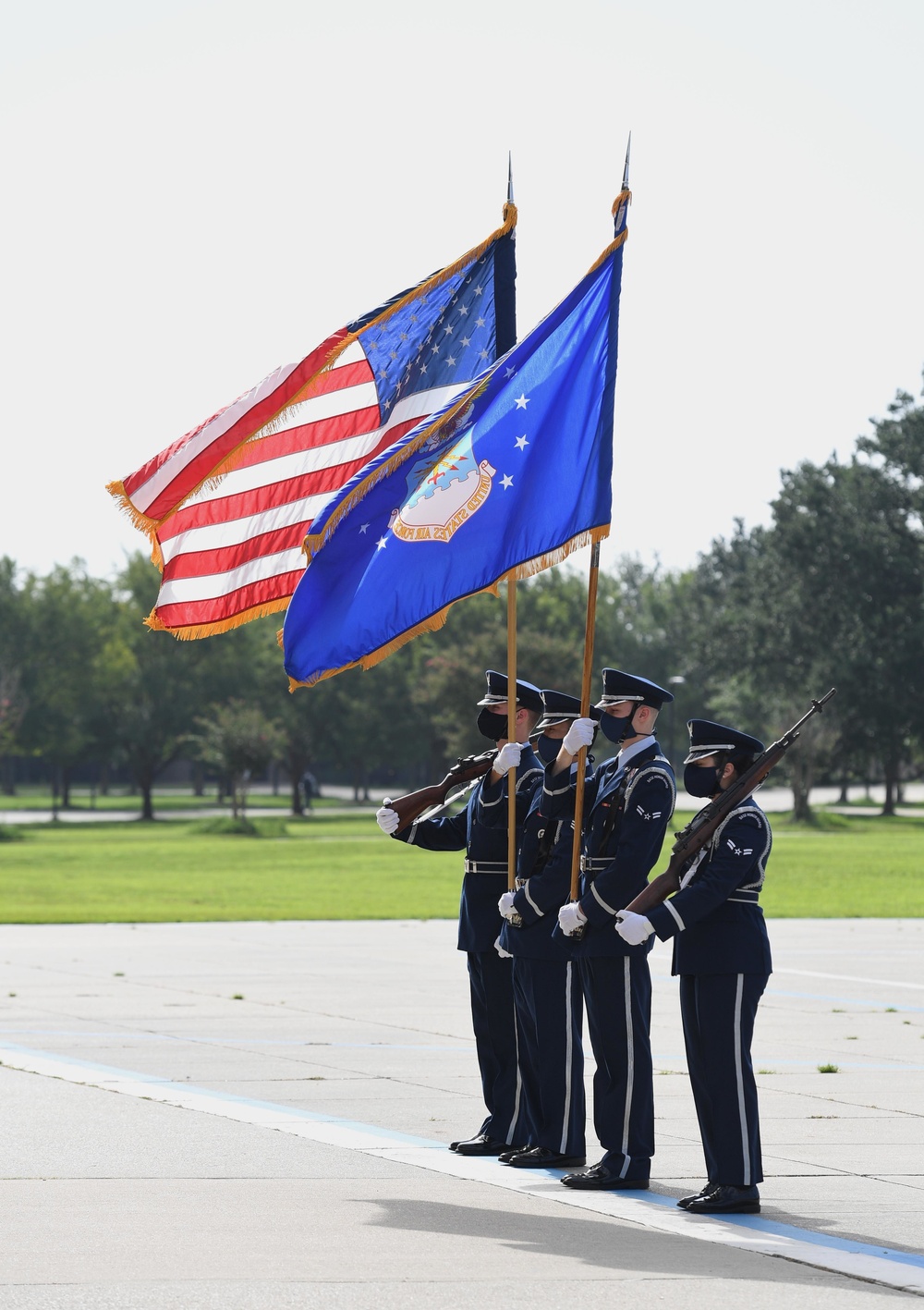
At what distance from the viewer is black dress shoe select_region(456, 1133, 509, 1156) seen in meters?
8.74

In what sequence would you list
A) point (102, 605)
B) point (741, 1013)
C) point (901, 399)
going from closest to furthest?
1. point (741, 1013)
2. point (901, 399)
3. point (102, 605)

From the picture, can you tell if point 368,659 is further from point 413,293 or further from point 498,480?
point 413,293

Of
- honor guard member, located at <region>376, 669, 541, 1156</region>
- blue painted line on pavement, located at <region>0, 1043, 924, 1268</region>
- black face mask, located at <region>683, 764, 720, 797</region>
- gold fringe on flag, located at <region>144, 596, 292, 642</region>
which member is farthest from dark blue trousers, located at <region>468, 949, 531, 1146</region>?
gold fringe on flag, located at <region>144, 596, 292, 642</region>

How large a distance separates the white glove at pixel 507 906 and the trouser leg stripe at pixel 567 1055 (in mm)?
403

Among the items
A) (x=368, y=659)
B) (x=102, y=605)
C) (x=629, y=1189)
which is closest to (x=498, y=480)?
(x=368, y=659)

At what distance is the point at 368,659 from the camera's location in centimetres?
881

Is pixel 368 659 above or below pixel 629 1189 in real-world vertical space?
above

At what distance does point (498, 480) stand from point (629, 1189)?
329cm

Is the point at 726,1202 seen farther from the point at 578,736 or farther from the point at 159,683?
the point at 159,683

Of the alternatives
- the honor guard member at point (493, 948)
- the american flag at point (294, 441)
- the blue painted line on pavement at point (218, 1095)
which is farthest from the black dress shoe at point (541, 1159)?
the american flag at point (294, 441)

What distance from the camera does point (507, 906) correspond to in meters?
8.36

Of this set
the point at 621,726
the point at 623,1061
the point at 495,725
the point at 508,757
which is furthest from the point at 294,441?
the point at 623,1061

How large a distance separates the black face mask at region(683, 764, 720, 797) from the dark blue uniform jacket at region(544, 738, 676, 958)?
5.0 inches

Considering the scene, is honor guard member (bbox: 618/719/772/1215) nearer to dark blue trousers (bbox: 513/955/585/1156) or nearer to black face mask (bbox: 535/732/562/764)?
dark blue trousers (bbox: 513/955/585/1156)
